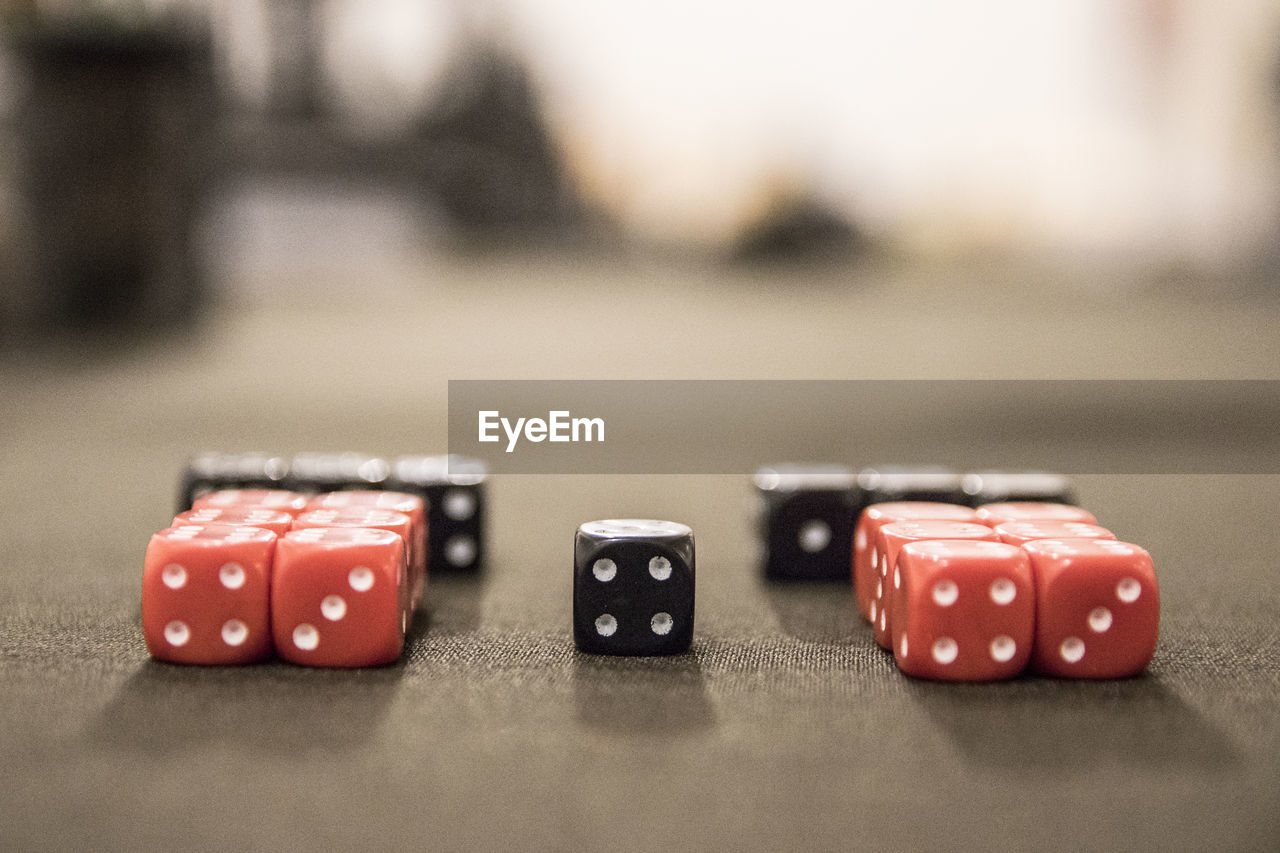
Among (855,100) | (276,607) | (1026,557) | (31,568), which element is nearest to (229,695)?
(276,607)

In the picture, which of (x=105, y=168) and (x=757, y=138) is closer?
(x=105, y=168)

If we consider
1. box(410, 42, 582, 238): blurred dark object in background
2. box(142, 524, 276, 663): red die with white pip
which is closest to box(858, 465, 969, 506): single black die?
box(142, 524, 276, 663): red die with white pip

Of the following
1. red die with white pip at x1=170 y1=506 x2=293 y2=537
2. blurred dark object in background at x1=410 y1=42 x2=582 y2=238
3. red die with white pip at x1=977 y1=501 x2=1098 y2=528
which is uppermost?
blurred dark object in background at x1=410 y1=42 x2=582 y2=238

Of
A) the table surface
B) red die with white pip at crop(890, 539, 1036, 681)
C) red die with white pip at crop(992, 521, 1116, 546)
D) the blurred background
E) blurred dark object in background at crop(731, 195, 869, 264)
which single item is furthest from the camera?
blurred dark object in background at crop(731, 195, 869, 264)

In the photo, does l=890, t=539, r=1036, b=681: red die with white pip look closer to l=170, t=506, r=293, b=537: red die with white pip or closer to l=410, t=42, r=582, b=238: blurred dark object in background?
l=170, t=506, r=293, b=537: red die with white pip

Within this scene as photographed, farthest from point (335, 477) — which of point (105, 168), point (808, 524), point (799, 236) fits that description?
point (799, 236)

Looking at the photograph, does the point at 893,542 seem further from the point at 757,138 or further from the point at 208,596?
the point at 757,138

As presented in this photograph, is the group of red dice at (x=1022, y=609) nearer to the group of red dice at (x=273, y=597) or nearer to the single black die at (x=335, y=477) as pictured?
the group of red dice at (x=273, y=597)
